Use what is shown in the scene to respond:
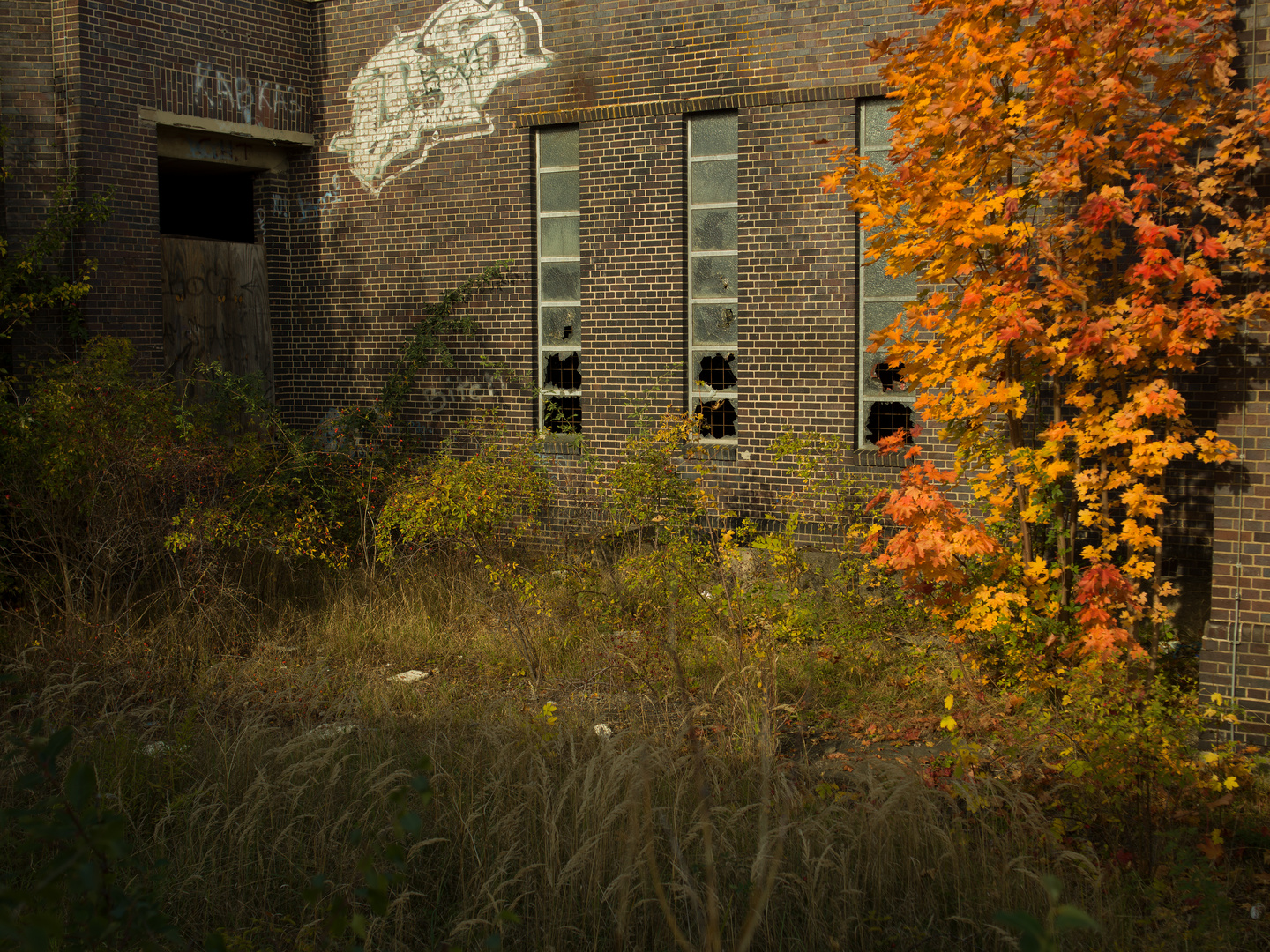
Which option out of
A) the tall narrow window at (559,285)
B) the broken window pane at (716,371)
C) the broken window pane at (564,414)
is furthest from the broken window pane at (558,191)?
the broken window pane at (716,371)

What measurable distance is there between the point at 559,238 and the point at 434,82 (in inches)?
91.4

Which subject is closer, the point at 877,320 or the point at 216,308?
the point at 877,320

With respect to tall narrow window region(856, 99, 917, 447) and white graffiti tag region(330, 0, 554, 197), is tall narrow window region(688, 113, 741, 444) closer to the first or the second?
tall narrow window region(856, 99, 917, 447)

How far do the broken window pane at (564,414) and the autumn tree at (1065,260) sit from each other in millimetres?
4966

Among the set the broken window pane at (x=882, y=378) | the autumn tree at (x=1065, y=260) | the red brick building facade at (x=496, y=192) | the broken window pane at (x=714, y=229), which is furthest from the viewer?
the broken window pane at (x=714, y=229)

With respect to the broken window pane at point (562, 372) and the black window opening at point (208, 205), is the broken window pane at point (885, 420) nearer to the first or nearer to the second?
the broken window pane at point (562, 372)

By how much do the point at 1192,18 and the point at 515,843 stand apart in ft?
17.7

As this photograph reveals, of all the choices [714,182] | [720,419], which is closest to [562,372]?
[720,419]

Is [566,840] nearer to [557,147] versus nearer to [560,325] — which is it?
[560,325]

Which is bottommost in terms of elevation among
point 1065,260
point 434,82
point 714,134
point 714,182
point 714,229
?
point 1065,260

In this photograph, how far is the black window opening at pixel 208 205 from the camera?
12.8 m

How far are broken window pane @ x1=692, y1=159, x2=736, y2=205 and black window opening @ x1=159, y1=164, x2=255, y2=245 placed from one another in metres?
5.79

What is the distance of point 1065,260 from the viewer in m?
6.13

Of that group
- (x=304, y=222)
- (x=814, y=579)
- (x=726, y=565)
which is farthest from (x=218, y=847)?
(x=304, y=222)
